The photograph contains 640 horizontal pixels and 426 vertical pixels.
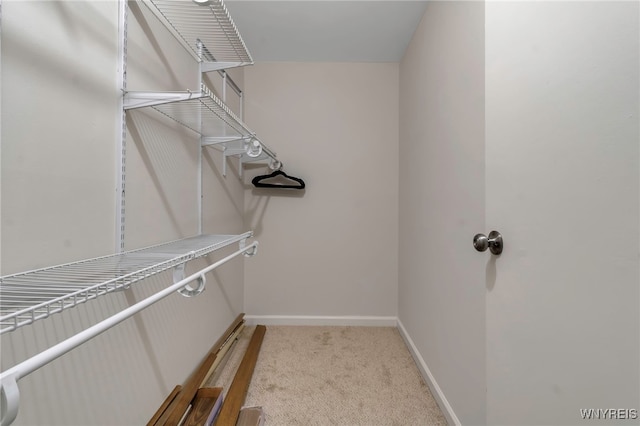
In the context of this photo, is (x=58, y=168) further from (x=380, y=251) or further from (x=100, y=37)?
(x=380, y=251)

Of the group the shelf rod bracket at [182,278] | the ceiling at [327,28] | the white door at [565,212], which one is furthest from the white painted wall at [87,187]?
the white door at [565,212]

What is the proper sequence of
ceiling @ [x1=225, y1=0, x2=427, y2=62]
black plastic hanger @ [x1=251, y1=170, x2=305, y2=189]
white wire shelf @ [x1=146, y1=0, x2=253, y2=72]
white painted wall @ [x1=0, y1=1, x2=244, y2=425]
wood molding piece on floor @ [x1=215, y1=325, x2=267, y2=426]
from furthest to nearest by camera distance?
1. black plastic hanger @ [x1=251, y1=170, x2=305, y2=189]
2. ceiling @ [x1=225, y1=0, x2=427, y2=62]
3. wood molding piece on floor @ [x1=215, y1=325, x2=267, y2=426]
4. white wire shelf @ [x1=146, y1=0, x2=253, y2=72]
5. white painted wall @ [x1=0, y1=1, x2=244, y2=425]

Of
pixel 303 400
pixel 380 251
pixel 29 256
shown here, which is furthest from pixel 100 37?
pixel 380 251

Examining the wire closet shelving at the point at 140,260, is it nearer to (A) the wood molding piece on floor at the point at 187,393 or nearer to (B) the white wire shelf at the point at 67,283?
(B) the white wire shelf at the point at 67,283

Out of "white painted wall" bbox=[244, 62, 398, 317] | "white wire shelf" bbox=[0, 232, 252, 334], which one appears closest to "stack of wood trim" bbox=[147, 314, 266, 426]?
"white wire shelf" bbox=[0, 232, 252, 334]

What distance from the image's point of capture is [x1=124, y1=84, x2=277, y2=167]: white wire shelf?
91 centimetres

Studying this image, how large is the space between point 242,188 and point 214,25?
129 cm

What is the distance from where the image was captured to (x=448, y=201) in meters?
1.31

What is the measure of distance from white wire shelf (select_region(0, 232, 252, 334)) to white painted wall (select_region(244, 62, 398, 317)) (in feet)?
4.56

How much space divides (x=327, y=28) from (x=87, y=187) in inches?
69.3

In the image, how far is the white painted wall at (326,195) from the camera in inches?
89.6

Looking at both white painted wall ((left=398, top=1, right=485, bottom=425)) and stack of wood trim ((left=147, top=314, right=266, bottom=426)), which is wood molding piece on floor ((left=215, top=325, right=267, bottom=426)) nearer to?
stack of wood trim ((left=147, top=314, right=266, bottom=426))

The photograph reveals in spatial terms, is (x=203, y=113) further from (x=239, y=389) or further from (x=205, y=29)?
(x=239, y=389)

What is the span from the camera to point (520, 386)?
2.31 ft
